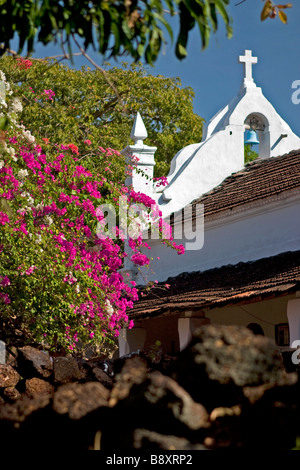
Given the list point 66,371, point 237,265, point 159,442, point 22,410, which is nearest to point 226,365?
point 159,442

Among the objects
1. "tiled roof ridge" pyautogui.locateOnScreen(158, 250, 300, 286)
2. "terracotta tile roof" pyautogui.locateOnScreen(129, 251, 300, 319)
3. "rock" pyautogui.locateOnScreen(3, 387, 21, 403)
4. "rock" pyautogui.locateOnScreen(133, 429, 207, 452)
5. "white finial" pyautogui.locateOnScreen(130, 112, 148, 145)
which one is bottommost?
"rock" pyautogui.locateOnScreen(133, 429, 207, 452)

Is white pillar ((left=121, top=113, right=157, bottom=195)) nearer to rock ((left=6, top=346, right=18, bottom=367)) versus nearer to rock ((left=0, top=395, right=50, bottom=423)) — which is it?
rock ((left=6, top=346, right=18, bottom=367))

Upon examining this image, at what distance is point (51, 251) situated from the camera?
1230 centimetres

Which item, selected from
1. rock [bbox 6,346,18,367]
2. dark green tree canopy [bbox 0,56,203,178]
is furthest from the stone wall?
dark green tree canopy [bbox 0,56,203,178]

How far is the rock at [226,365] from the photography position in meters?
5.58

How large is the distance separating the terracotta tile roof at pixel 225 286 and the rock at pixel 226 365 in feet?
22.2

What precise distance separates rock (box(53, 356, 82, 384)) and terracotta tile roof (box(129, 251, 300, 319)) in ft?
12.1

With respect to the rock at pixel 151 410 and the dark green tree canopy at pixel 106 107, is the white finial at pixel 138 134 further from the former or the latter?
the rock at pixel 151 410

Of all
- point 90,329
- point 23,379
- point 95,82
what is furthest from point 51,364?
point 95,82

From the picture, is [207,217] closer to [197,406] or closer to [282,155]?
[282,155]

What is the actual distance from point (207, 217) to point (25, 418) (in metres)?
11.3

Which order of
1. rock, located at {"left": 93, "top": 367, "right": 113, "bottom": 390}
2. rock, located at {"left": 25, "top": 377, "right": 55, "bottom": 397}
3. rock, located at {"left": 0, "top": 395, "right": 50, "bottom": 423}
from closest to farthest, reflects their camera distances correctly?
rock, located at {"left": 0, "top": 395, "right": 50, "bottom": 423} < rock, located at {"left": 25, "top": 377, "right": 55, "bottom": 397} < rock, located at {"left": 93, "top": 367, "right": 113, "bottom": 390}

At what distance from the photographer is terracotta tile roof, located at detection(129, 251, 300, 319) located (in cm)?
1313

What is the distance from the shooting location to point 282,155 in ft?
63.4
